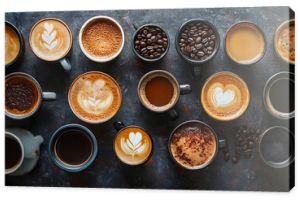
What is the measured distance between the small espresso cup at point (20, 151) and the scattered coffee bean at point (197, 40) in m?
0.79

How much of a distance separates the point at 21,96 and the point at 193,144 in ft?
2.69

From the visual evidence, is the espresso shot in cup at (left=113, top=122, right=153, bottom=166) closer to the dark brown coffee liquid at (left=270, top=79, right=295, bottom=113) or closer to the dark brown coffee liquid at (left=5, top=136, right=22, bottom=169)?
the dark brown coffee liquid at (left=5, top=136, right=22, bottom=169)

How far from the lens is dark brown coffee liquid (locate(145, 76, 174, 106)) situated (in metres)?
2.01

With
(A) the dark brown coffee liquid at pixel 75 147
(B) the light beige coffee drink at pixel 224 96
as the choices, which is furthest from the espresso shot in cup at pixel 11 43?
(B) the light beige coffee drink at pixel 224 96

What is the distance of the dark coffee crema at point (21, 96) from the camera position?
2062 millimetres

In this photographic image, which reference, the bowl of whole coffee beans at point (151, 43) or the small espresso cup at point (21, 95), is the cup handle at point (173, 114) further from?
the small espresso cup at point (21, 95)

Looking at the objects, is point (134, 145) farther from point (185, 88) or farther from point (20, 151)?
point (20, 151)

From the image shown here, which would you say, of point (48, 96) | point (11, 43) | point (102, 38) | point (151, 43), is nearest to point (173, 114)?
point (151, 43)

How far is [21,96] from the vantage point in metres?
2.07

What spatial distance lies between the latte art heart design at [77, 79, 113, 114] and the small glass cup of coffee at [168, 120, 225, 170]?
1.11 feet

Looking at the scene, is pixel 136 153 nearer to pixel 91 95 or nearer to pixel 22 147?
pixel 91 95

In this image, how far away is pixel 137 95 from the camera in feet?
6.75

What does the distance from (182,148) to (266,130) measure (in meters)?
0.38

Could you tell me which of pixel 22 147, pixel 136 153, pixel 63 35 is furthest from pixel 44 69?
pixel 136 153
